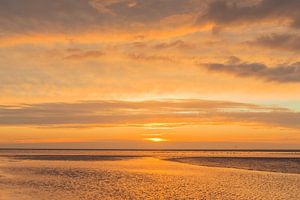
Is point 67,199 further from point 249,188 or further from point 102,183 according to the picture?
point 249,188

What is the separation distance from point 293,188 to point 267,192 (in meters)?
3.95

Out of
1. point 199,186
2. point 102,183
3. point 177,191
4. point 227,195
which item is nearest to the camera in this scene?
point 227,195

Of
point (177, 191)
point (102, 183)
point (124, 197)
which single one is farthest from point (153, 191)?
point (102, 183)

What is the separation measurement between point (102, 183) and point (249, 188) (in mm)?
15685

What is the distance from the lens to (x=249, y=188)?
4012 cm

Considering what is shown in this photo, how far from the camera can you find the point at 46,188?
130 feet

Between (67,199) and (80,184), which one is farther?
(80,184)

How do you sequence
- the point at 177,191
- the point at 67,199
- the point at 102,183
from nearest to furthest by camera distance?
the point at 67,199, the point at 177,191, the point at 102,183

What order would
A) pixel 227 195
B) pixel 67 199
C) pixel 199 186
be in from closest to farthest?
pixel 67 199 < pixel 227 195 < pixel 199 186

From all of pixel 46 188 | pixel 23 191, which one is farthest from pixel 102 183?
pixel 23 191

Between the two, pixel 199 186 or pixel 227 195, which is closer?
pixel 227 195

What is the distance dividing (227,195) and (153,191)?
713 centimetres

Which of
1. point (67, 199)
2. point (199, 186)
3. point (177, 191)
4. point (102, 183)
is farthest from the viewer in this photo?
point (102, 183)

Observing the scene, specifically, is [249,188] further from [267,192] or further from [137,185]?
[137,185]
